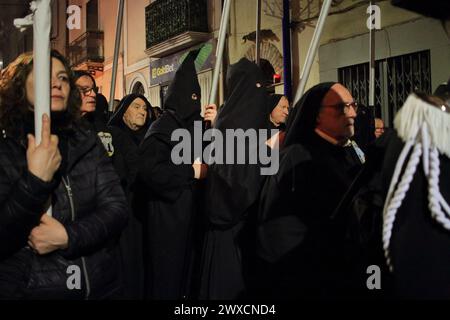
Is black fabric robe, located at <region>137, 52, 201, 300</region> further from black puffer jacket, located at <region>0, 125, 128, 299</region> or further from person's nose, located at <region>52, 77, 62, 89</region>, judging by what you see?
person's nose, located at <region>52, 77, 62, 89</region>

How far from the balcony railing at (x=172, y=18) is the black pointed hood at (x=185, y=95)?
10141mm

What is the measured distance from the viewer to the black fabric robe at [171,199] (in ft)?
12.3

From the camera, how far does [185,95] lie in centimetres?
391

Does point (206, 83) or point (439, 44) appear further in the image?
point (206, 83)

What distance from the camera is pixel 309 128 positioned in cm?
290

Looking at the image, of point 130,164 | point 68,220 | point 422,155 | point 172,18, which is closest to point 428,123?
point 422,155

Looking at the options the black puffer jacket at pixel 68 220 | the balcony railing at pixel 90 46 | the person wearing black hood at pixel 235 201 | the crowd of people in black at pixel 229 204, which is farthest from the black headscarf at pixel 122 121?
the balcony railing at pixel 90 46

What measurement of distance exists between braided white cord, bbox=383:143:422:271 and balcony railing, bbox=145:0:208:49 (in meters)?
12.5

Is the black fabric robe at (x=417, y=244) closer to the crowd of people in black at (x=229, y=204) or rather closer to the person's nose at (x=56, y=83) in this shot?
the crowd of people in black at (x=229, y=204)
